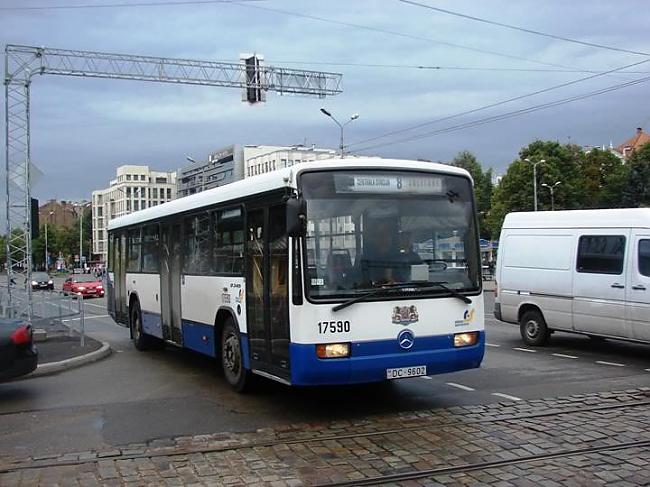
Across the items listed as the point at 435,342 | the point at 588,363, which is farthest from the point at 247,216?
the point at 588,363

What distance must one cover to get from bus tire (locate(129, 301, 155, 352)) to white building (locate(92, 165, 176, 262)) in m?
100

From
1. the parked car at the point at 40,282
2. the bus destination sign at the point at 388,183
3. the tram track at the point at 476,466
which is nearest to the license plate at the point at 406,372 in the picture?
the tram track at the point at 476,466

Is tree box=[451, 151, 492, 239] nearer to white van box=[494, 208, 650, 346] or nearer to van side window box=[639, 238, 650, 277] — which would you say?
white van box=[494, 208, 650, 346]

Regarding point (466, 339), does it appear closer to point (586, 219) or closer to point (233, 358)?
point (233, 358)

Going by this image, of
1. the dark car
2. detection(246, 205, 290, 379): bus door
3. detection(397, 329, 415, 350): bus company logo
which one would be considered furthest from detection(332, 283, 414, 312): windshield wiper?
the dark car

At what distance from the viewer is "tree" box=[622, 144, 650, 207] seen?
207 feet

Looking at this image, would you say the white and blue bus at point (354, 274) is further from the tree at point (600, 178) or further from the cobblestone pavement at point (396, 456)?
the tree at point (600, 178)

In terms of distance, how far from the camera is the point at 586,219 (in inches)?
509

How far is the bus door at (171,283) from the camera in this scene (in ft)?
38.6

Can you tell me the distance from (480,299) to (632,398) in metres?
2.43

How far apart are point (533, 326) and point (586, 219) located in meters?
2.39

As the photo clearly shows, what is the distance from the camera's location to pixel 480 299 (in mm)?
8219

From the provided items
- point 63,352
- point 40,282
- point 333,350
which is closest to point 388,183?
point 333,350

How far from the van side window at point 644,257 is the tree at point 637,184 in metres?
55.4
